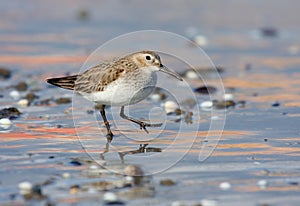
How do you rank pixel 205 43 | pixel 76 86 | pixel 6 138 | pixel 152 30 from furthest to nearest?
pixel 152 30, pixel 205 43, pixel 76 86, pixel 6 138

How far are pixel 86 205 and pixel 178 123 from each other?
139 inches

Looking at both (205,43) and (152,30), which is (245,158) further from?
(152,30)

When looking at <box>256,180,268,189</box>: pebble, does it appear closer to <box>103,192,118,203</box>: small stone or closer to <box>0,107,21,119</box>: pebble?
<box>103,192,118,203</box>: small stone

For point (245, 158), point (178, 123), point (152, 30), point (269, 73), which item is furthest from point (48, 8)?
point (245, 158)

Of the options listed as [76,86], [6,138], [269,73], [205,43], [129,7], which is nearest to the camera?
[6,138]

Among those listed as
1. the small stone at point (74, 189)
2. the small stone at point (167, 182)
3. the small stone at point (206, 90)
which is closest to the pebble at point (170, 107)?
the small stone at point (206, 90)

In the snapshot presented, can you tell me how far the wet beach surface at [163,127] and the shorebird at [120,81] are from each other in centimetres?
47

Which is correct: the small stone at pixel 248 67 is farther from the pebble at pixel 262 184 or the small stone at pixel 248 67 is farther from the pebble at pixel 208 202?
the pebble at pixel 208 202

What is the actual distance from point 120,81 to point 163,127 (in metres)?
1.00

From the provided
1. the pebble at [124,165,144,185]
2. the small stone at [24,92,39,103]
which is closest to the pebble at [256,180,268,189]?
the pebble at [124,165,144,185]

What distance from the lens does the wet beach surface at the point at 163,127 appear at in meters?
6.64

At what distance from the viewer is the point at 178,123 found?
9531 millimetres

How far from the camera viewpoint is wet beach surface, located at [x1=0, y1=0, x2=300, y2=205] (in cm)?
664

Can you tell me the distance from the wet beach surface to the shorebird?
1.55 ft
